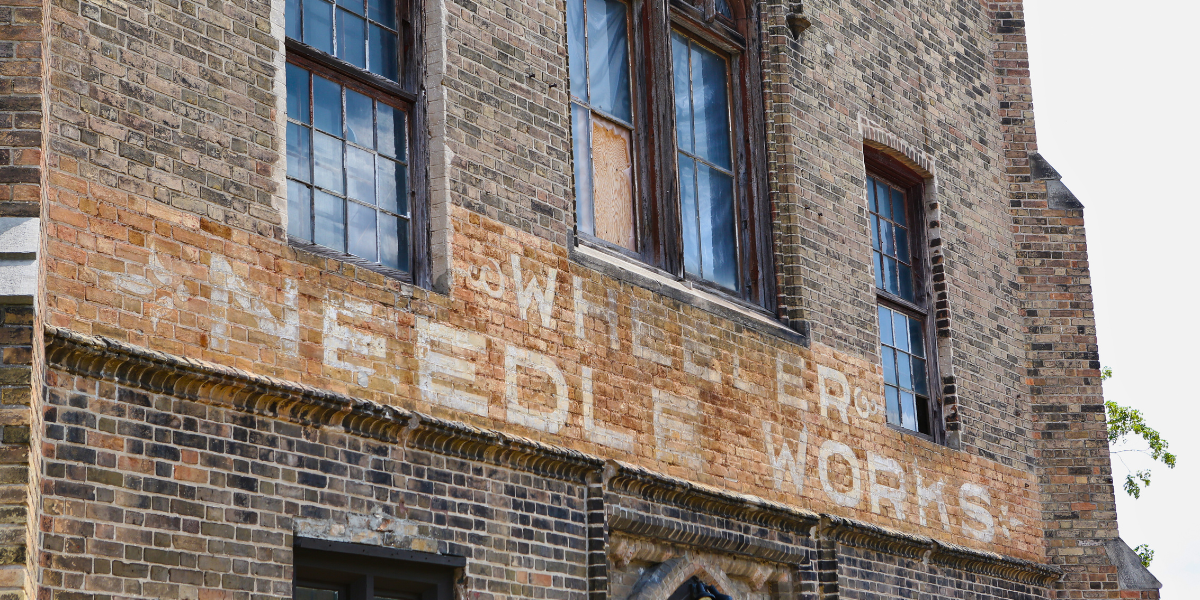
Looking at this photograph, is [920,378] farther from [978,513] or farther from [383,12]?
[383,12]

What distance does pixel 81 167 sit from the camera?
700 cm

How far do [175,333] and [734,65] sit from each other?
654cm

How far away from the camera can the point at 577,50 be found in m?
10.9

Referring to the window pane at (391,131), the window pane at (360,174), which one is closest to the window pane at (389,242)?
the window pane at (360,174)

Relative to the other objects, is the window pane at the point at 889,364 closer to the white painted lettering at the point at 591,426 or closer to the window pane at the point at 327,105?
the white painted lettering at the point at 591,426

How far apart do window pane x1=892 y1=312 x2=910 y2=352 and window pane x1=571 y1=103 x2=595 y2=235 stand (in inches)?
161

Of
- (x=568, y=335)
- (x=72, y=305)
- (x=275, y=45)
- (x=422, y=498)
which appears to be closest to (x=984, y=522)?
(x=568, y=335)

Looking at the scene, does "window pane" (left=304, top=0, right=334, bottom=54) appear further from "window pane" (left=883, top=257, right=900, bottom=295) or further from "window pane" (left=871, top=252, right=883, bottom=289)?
"window pane" (left=883, top=257, right=900, bottom=295)

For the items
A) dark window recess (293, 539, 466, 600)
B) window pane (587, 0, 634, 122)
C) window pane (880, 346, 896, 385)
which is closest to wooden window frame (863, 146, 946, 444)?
window pane (880, 346, 896, 385)

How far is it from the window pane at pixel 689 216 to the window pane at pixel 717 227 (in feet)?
0.24

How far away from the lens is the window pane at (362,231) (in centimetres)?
873

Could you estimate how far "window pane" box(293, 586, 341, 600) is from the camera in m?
7.94

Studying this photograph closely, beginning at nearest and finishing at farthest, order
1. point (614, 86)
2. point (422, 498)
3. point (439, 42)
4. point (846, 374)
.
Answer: point (422, 498) < point (439, 42) < point (614, 86) < point (846, 374)

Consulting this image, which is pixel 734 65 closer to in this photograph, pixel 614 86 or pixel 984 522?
pixel 614 86
